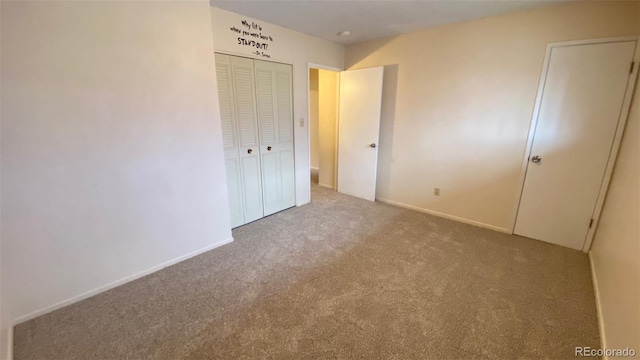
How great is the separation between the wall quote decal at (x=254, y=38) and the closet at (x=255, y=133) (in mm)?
131

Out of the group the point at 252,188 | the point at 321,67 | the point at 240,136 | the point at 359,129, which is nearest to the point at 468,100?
the point at 359,129

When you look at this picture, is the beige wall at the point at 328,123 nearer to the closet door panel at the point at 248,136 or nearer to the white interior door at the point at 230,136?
the closet door panel at the point at 248,136

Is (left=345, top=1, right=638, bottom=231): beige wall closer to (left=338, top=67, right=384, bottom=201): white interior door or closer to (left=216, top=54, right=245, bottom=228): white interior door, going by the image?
(left=338, top=67, right=384, bottom=201): white interior door

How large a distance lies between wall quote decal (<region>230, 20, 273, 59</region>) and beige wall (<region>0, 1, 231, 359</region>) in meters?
0.56

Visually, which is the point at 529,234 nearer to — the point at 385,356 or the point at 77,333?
the point at 385,356

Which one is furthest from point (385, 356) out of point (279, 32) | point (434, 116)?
point (279, 32)

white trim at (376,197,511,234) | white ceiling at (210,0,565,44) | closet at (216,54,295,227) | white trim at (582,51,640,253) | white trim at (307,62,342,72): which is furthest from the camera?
white trim at (307,62,342,72)

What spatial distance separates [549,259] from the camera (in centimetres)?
244

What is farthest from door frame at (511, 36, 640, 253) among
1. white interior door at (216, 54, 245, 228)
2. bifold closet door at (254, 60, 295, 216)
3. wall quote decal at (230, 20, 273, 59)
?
white interior door at (216, 54, 245, 228)

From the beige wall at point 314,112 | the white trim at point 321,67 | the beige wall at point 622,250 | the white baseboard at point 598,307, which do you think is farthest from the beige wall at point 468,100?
the beige wall at point 314,112

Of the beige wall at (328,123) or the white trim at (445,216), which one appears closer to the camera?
the white trim at (445,216)

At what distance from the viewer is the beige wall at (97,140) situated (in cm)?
158

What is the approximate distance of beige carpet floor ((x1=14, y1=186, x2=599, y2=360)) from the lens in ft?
5.04

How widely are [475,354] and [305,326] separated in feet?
3.28
